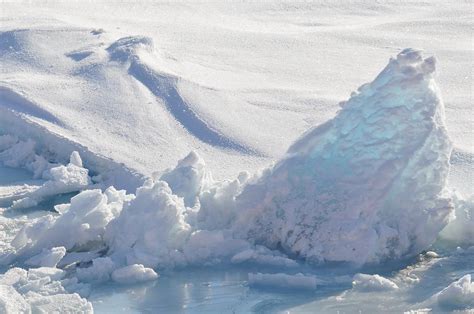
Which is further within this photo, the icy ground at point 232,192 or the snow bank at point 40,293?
the icy ground at point 232,192

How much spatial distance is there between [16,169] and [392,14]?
24.2 ft

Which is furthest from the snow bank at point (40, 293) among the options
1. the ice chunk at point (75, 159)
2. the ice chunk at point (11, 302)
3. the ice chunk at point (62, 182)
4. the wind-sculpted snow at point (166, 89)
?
the wind-sculpted snow at point (166, 89)

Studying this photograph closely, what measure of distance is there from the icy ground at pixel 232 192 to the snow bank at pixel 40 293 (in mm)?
13

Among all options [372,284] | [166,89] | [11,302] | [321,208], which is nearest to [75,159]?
[166,89]

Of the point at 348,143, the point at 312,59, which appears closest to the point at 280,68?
the point at 312,59

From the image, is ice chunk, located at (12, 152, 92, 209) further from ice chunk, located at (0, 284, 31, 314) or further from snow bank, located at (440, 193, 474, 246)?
snow bank, located at (440, 193, 474, 246)

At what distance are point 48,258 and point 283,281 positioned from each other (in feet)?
5.67

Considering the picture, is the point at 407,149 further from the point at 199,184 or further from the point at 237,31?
the point at 237,31

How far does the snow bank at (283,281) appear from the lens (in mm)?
8375

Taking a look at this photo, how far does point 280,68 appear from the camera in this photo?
13.8 m

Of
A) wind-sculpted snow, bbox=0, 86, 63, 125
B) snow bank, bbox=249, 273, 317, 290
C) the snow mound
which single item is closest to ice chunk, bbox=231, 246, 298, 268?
the snow mound

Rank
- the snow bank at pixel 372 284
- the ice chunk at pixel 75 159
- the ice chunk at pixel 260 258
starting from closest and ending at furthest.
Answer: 1. the snow bank at pixel 372 284
2. the ice chunk at pixel 260 258
3. the ice chunk at pixel 75 159

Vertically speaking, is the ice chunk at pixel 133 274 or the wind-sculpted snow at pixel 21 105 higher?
the wind-sculpted snow at pixel 21 105

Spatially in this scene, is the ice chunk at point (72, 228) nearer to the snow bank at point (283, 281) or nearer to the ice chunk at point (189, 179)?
the ice chunk at point (189, 179)
